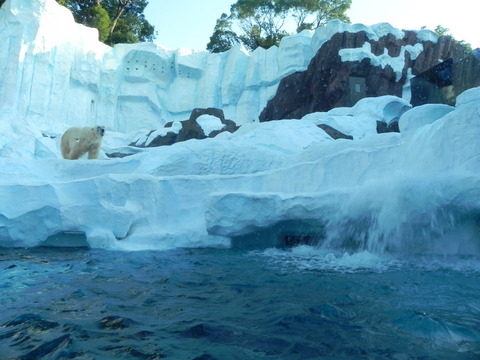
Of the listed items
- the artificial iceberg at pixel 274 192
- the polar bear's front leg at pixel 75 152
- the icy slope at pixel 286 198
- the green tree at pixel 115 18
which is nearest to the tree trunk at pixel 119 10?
the green tree at pixel 115 18

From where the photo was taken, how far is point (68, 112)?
62.5ft

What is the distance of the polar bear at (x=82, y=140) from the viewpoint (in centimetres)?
862

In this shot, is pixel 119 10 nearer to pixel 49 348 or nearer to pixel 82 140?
pixel 82 140

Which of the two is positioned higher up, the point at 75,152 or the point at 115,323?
the point at 75,152

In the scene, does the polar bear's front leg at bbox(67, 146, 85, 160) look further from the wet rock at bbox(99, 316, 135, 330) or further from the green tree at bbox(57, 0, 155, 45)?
the green tree at bbox(57, 0, 155, 45)

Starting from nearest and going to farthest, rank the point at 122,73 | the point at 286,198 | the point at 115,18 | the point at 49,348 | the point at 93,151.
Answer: the point at 49,348 → the point at 286,198 → the point at 93,151 → the point at 122,73 → the point at 115,18

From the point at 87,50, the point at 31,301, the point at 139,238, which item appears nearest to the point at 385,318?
the point at 31,301

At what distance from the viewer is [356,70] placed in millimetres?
18891

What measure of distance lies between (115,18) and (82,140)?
19.1 metres

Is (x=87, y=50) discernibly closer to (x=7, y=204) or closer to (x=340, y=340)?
(x=7, y=204)

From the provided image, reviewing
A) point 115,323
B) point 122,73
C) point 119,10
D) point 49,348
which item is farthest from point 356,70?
point 49,348

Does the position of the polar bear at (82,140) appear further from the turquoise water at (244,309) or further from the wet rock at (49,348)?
the wet rock at (49,348)

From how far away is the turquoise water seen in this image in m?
1.90

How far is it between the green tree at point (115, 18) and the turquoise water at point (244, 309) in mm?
21312
